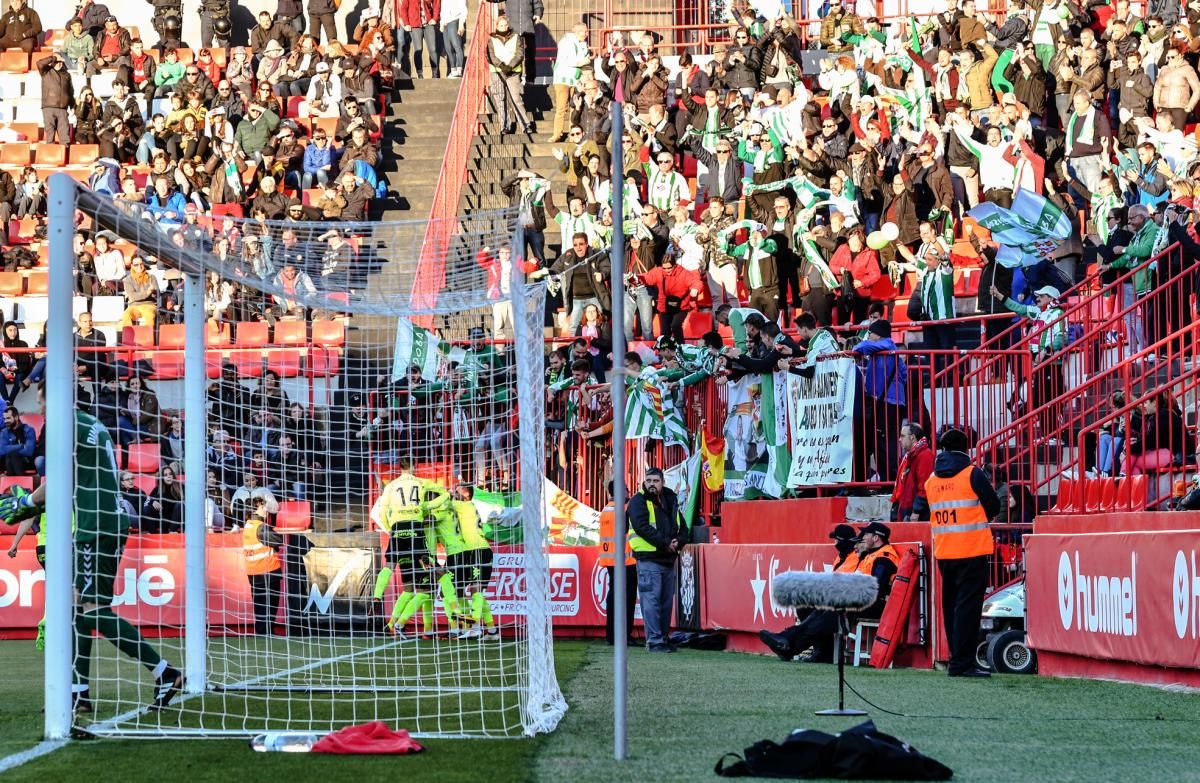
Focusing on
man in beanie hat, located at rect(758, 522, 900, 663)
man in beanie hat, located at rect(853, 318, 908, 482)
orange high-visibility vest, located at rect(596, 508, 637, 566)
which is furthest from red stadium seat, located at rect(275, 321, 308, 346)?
man in beanie hat, located at rect(758, 522, 900, 663)

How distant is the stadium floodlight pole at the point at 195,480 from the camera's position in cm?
1146

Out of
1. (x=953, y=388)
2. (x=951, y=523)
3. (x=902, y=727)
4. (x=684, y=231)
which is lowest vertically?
(x=902, y=727)

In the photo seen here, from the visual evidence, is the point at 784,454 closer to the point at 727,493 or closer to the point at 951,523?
the point at 727,493

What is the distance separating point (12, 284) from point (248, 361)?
10.8 metres

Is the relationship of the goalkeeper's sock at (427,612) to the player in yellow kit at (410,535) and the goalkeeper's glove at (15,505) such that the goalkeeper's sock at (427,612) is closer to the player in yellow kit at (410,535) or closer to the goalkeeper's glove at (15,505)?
the player in yellow kit at (410,535)

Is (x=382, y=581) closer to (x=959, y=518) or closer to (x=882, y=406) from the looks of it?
(x=882, y=406)

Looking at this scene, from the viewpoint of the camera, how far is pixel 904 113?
25.0m

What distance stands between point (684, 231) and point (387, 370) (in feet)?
21.5

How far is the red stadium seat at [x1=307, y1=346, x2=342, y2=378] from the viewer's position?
17141 mm

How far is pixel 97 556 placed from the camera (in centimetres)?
1002

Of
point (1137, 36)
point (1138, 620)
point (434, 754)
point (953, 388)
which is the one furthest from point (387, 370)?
point (1137, 36)

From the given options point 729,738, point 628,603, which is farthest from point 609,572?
point 729,738

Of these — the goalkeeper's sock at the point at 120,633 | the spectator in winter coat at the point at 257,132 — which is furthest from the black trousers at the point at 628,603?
the spectator in winter coat at the point at 257,132

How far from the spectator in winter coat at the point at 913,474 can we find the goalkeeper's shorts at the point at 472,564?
3.93 metres
